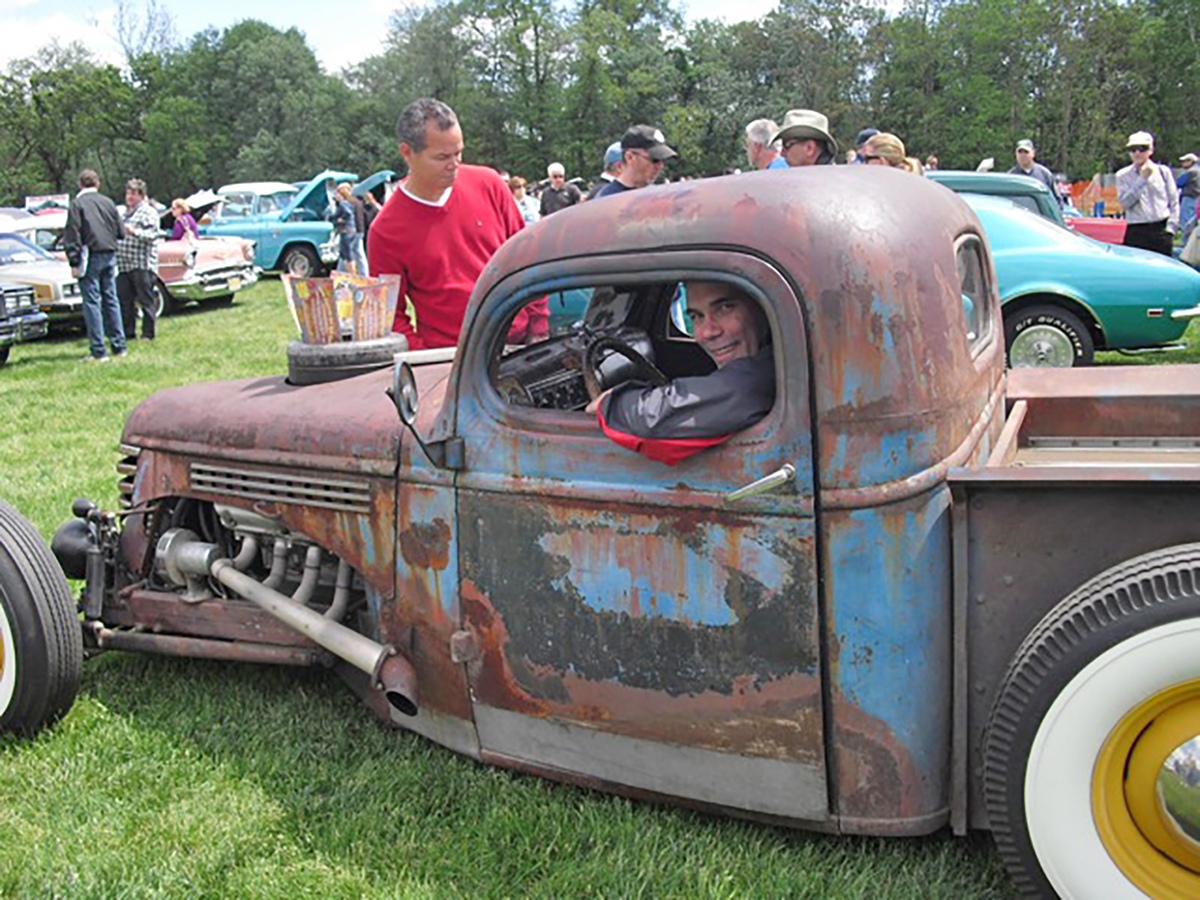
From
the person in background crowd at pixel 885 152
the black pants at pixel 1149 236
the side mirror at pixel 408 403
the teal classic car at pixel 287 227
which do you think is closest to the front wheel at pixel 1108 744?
the side mirror at pixel 408 403

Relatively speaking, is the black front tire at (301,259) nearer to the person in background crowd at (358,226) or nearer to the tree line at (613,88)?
the person in background crowd at (358,226)

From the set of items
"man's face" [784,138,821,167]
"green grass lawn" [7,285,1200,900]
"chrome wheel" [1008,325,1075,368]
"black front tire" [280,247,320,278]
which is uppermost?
"man's face" [784,138,821,167]

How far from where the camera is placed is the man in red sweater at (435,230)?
410cm

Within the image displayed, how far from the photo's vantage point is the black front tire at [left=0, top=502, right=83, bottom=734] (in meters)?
3.21

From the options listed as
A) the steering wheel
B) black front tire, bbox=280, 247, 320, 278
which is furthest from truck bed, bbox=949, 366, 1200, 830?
black front tire, bbox=280, 247, 320, 278

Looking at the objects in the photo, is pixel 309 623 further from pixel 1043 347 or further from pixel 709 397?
pixel 1043 347

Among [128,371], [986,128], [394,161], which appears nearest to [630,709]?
[128,371]

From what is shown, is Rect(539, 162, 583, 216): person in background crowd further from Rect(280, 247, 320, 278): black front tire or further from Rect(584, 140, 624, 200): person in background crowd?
Rect(584, 140, 624, 200): person in background crowd

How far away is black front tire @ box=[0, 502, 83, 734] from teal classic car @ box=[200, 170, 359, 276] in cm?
1637

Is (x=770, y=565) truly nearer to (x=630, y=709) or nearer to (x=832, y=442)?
(x=832, y=442)

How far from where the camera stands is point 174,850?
109 inches

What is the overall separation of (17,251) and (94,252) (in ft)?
10.1

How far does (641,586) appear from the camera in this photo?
2521 millimetres

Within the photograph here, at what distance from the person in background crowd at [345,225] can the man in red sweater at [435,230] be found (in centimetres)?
1270
